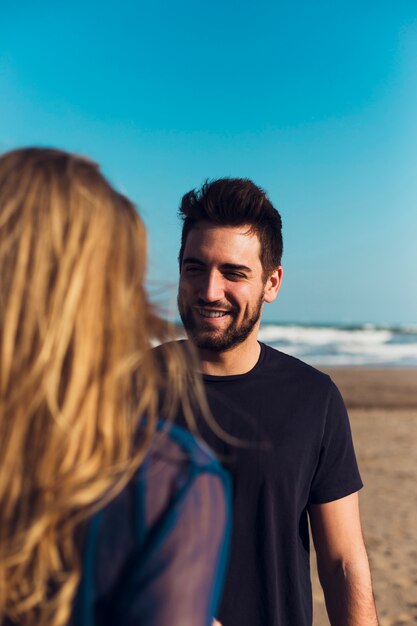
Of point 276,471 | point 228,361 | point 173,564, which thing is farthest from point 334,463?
point 173,564

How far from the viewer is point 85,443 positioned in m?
1.11

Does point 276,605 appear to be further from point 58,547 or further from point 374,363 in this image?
point 374,363

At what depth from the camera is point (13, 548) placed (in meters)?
1.08

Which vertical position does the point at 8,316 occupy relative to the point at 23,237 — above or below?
below

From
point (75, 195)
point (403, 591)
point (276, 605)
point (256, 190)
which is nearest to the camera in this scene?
point (75, 195)

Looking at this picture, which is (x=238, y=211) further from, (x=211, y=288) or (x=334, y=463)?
(x=334, y=463)

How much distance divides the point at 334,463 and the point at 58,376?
1.59 m

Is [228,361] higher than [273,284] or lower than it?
lower

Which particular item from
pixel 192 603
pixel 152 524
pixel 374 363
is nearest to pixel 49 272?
pixel 152 524

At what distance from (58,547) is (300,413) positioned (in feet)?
4.88

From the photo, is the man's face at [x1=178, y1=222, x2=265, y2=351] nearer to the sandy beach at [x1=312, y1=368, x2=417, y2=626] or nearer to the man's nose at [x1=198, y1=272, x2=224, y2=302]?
the man's nose at [x1=198, y1=272, x2=224, y2=302]

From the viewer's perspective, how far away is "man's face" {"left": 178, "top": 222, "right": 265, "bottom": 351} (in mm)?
2688

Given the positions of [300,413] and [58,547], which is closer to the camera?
[58,547]

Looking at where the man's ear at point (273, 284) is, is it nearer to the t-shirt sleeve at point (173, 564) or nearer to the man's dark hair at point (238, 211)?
the man's dark hair at point (238, 211)
